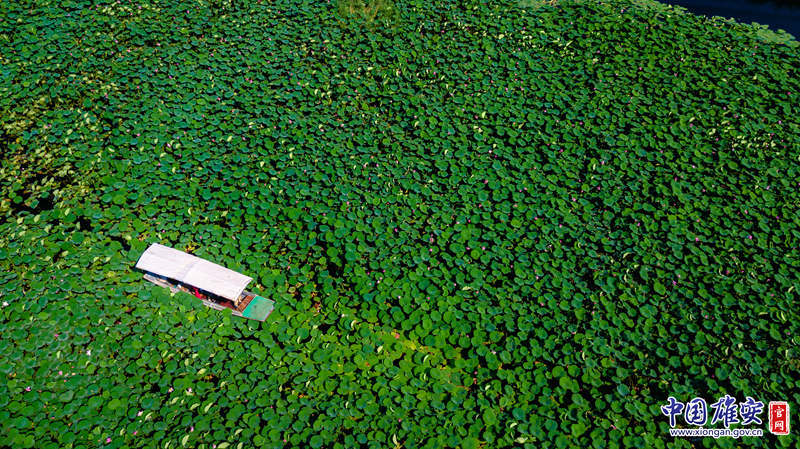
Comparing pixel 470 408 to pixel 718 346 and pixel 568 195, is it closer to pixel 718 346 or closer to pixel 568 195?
pixel 718 346

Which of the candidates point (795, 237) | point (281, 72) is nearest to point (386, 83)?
point (281, 72)

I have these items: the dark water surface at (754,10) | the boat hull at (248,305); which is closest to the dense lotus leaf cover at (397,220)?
the boat hull at (248,305)

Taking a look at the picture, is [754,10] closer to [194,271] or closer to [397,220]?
[397,220]

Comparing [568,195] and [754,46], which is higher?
[754,46]

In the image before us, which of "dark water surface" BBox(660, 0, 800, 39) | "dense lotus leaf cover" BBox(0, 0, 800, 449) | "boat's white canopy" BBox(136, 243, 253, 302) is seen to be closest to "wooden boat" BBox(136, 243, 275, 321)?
"boat's white canopy" BBox(136, 243, 253, 302)

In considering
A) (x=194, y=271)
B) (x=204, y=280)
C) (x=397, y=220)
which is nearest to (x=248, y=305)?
(x=204, y=280)

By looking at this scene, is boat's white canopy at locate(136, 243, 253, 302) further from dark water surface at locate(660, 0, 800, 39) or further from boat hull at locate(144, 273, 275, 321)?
dark water surface at locate(660, 0, 800, 39)

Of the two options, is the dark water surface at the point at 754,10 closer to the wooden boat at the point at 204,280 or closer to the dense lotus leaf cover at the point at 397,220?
the dense lotus leaf cover at the point at 397,220
